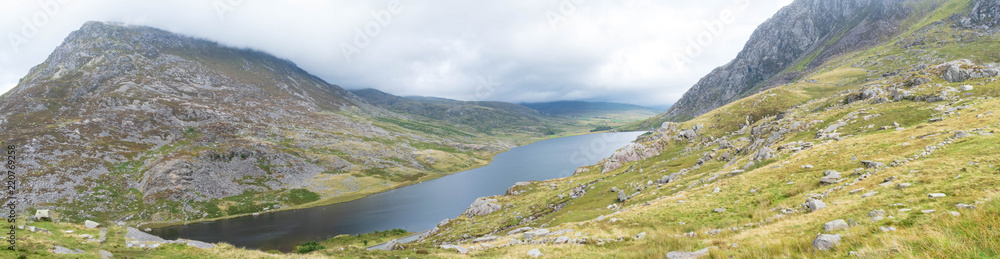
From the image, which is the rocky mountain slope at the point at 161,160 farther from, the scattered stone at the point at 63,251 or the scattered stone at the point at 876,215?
the scattered stone at the point at 876,215

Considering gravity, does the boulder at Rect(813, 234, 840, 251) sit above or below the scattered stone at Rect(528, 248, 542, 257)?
above

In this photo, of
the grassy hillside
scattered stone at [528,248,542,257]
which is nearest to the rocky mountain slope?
the grassy hillside

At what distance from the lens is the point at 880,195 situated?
48.0ft

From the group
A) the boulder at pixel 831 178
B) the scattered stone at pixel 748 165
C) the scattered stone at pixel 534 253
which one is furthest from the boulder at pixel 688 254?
the scattered stone at pixel 748 165

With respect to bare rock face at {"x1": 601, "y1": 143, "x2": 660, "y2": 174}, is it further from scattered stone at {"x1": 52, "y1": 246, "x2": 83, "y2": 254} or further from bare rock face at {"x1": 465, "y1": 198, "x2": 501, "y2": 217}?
scattered stone at {"x1": 52, "y1": 246, "x2": 83, "y2": 254}

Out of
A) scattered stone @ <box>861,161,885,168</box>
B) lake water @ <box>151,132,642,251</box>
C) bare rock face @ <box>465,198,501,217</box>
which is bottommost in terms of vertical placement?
lake water @ <box>151,132,642,251</box>

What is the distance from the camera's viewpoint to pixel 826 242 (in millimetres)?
8680

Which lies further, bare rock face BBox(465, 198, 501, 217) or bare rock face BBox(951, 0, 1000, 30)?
bare rock face BBox(951, 0, 1000, 30)

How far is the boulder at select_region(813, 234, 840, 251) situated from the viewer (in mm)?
8484

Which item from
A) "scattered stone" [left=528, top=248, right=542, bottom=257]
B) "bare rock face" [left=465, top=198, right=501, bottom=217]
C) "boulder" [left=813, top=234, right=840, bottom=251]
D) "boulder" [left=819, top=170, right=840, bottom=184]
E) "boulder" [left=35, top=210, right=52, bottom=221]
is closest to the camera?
"boulder" [left=813, top=234, right=840, bottom=251]

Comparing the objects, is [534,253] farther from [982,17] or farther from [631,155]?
[982,17]

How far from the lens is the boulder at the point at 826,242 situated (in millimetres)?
8484

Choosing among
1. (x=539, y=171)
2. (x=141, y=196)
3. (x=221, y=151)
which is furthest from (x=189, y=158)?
(x=539, y=171)

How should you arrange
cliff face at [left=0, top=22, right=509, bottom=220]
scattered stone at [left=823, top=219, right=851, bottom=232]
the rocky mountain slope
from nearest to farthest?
scattered stone at [left=823, top=219, right=851, bottom=232]
the rocky mountain slope
cliff face at [left=0, top=22, right=509, bottom=220]
